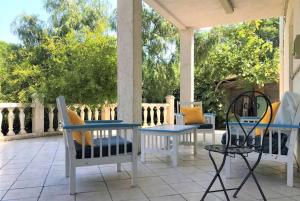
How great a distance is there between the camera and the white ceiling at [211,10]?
620 centimetres

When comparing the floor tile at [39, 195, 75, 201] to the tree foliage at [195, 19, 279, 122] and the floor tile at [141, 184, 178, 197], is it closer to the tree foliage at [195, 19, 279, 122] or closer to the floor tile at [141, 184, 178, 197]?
the floor tile at [141, 184, 178, 197]

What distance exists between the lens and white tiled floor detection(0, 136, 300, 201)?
2.81 metres

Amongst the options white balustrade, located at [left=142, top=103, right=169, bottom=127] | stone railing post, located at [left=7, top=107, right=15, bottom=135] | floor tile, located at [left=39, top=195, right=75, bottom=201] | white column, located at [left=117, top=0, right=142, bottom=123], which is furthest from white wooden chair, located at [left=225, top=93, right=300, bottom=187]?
white balustrade, located at [left=142, top=103, right=169, bottom=127]

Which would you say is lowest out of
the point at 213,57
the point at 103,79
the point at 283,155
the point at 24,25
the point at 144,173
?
the point at 144,173

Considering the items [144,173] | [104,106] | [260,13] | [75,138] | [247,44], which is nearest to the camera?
[75,138]

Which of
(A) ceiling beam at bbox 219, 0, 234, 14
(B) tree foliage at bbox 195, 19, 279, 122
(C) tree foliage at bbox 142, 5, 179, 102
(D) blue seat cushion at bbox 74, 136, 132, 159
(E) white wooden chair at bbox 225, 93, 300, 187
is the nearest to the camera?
(D) blue seat cushion at bbox 74, 136, 132, 159

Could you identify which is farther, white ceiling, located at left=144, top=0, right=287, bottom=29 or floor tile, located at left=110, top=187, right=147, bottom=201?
white ceiling, located at left=144, top=0, right=287, bottom=29

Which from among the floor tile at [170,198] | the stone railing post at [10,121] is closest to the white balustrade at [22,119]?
the stone railing post at [10,121]

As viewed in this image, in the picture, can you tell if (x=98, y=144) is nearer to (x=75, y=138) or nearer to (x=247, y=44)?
A: (x=75, y=138)

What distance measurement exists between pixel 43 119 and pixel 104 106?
166cm

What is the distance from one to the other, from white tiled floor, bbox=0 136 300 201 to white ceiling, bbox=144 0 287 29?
129 inches

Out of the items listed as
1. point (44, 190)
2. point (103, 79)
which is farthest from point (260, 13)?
point (44, 190)

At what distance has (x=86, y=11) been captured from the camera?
10469mm

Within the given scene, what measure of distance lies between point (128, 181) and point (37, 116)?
4.96m
